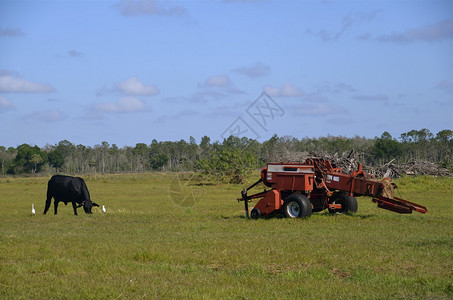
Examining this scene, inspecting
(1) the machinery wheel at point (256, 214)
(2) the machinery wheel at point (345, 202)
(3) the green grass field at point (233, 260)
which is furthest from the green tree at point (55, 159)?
(2) the machinery wheel at point (345, 202)

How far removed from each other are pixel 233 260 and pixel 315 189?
9.36 meters

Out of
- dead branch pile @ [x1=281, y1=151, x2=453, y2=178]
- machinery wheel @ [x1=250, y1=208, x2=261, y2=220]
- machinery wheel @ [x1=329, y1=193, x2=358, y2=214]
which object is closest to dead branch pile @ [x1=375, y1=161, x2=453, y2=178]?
dead branch pile @ [x1=281, y1=151, x2=453, y2=178]

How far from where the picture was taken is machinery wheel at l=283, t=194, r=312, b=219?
1992 centimetres

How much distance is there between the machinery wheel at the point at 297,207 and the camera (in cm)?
1992

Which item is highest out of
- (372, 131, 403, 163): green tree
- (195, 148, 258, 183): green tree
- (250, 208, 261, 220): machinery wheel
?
(372, 131, 403, 163): green tree

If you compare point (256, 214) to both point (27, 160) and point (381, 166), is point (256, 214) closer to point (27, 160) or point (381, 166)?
point (381, 166)

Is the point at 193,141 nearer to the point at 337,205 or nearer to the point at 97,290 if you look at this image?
the point at 337,205

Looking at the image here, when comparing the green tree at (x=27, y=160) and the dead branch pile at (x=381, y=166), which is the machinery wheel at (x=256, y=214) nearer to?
the dead branch pile at (x=381, y=166)

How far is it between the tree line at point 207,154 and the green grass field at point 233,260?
117ft

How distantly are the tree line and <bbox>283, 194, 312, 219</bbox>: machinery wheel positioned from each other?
32.6m

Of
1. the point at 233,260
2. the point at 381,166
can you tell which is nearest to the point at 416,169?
the point at 381,166

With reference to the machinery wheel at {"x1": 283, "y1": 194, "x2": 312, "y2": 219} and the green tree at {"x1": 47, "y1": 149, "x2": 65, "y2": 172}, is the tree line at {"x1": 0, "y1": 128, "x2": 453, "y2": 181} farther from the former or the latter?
the machinery wheel at {"x1": 283, "y1": 194, "x2": 312, "y2": 219}

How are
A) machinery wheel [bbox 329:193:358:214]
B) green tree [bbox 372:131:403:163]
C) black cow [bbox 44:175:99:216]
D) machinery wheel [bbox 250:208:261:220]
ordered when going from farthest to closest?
1. green tree [bbox 372:131:403:163]
2. black cow [bbox 44:175:99:216]
3. machinery wheel [bbox 329:193:358:214]
4. machinery wheel [bbox 250:208:261:220]

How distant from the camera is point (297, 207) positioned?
798 inches
